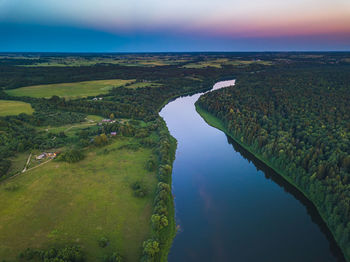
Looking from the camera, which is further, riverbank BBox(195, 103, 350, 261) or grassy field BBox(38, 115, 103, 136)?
grassy field BBox(38, 115, 103, 136)

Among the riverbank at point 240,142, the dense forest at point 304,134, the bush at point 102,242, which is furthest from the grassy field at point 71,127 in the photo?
the dense forest at point 304,134

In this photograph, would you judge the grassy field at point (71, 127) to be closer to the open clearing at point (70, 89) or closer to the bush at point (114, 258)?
the open clearing at point (70, 89)

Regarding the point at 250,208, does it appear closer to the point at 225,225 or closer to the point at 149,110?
the point at 225,225

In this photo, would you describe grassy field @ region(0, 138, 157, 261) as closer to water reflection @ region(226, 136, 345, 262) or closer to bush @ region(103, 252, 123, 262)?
bush @ region(103, 252, 123, 262)

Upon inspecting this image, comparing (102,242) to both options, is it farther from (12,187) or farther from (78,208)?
(12,187)

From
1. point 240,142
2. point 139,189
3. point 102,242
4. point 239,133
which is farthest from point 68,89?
point 102,242

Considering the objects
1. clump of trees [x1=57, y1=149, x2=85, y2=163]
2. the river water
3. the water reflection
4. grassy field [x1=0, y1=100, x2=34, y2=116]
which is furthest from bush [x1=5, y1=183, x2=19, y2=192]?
grassy field [x1=0, y1=100, x2=34, y2=116]

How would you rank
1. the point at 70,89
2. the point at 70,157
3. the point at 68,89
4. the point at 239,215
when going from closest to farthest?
the point at 239,215, the point at 70,157, the point at 68,89, the point at 70,89
